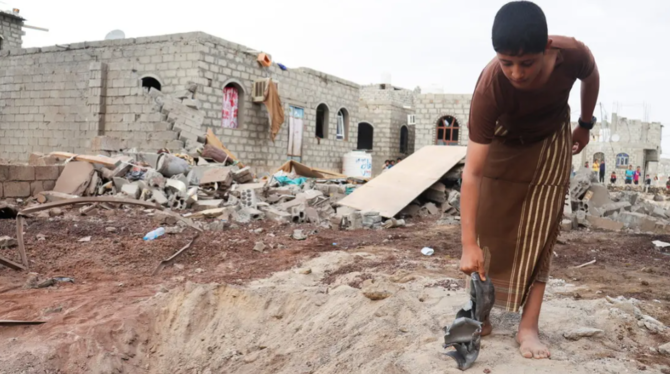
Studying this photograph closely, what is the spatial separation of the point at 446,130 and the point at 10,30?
20.4 m

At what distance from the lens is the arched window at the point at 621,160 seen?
29812mm

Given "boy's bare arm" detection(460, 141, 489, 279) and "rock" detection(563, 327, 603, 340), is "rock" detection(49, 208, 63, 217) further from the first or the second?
"rock" detection(563, 327, 603, 340)

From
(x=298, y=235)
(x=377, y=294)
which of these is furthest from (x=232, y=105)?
(x=377, y=294)

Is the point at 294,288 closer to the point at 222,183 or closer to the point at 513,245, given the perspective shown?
the point at 513,245

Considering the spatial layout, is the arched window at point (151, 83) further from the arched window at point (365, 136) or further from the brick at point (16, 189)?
the arched window at point (365, 136)

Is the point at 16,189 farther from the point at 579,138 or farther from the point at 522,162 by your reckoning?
the point at 579,138

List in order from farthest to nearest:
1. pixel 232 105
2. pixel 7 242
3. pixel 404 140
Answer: pixel 404 140
pixel 232 105
pixel 7 242

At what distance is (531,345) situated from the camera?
2.21 m

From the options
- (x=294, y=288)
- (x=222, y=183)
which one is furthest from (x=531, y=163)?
(x=222, y=183)

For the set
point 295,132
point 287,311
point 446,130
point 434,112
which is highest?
point 434,112

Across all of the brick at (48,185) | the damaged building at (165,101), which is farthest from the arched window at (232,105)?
the brick at (48,185)

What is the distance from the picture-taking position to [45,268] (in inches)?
185

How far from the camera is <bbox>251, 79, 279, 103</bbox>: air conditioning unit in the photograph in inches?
587

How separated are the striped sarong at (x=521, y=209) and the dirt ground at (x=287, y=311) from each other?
35cm
